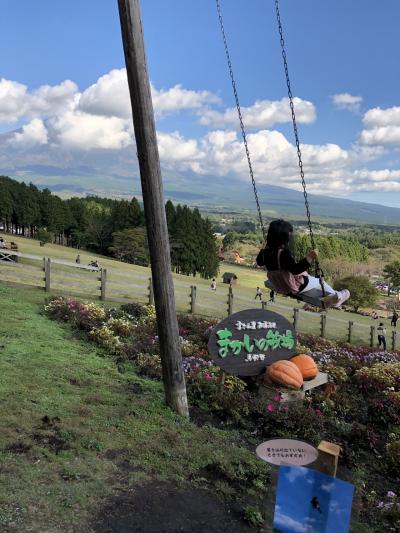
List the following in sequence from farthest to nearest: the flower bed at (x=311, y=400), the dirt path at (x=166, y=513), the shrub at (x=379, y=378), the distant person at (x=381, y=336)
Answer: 1. the distant person at (x=381, y=336)
2. the shrub at (x=379, y=378)
3. the flower bed at (x=311, y=400)
4. the dirt path at (x=166, y=513)

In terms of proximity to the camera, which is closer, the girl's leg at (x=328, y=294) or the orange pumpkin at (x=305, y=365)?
the girl's leg at (x=328, y=294)

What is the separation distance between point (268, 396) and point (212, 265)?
191 ft

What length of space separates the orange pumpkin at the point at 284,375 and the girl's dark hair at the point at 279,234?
3.25m

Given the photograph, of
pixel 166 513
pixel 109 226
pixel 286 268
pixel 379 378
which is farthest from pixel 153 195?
pixel 109 226

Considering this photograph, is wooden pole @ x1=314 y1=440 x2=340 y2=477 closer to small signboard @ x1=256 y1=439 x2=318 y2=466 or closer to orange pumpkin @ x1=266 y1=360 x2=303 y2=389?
small signboard @ x1=256 y1=439 x2=318 y2=466

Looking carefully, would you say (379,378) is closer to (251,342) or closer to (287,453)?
(251,342)

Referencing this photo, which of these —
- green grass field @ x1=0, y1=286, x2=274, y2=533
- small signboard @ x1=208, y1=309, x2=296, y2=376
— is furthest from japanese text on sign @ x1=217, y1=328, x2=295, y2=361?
green grass field @ x1=0, y1=286, x2=274, y2=533

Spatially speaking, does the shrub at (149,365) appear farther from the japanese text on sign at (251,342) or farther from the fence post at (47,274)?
the fence post at (47,274)

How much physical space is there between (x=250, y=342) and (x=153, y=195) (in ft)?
9.90

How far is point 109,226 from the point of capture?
7469cm

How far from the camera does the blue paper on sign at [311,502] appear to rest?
131 inches

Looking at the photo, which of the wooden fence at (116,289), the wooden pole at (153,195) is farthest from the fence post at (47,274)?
the wooden pole at (153,195)

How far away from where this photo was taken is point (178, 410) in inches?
292

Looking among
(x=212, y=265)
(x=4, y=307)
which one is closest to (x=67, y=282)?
(x=4, y=307)
